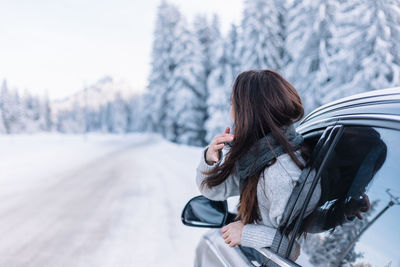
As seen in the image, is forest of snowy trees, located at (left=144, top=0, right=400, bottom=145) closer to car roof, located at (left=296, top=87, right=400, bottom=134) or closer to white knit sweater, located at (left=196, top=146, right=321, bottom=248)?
car roof, located at (left=296, top=87, right=400, bottom=134)

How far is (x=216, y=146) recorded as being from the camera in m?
1.46

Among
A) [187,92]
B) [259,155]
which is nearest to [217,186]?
[259,155]

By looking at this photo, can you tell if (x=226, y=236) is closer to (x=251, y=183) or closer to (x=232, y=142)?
(x=251, y=183)

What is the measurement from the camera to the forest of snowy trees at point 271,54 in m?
11.6

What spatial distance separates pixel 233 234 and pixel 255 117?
61 cm

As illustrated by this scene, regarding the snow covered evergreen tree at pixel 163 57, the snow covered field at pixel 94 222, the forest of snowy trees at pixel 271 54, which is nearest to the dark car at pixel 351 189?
the snow covered field at pixel 94 222

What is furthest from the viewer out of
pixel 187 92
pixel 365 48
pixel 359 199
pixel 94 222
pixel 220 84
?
pixel 187 92

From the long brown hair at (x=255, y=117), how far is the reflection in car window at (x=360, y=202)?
0.82 ft

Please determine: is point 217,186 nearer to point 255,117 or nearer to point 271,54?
point 255,117

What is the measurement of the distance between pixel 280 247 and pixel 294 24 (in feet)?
59.1

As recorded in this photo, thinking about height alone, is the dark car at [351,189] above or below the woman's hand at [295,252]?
above

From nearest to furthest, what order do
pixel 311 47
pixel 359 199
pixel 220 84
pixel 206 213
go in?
1. pixel 359 199
2. pixel 206 213
3. pixel 311 47
4. pixel 220 84

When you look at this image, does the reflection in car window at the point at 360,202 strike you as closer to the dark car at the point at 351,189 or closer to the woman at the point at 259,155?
the dark car at the point at 351,189

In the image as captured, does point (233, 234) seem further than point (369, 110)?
Yes
